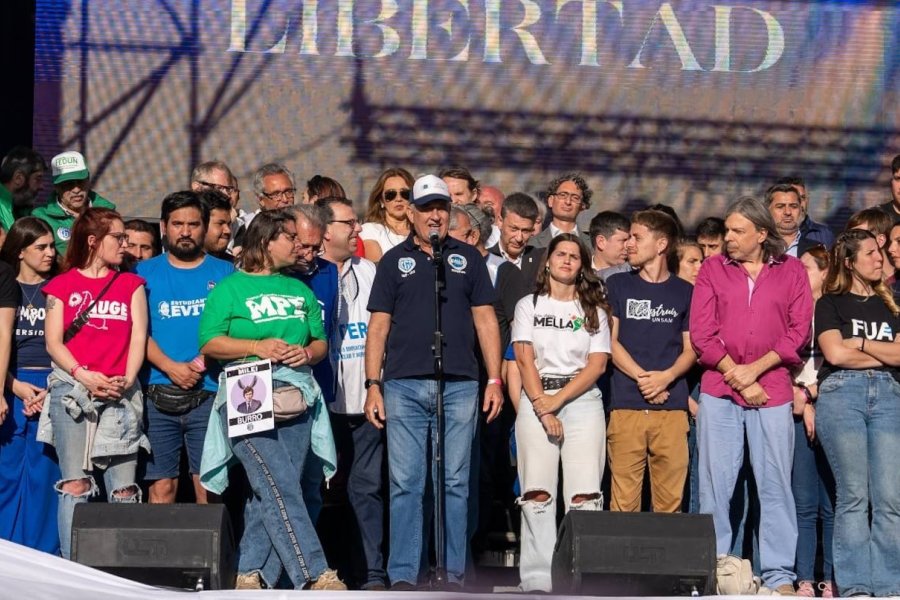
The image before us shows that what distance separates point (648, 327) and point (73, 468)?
286 centimetres

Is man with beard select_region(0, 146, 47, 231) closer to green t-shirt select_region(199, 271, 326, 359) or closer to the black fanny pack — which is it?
the black fanny pack

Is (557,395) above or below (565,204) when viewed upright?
below

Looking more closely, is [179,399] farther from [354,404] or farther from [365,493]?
[365,493]

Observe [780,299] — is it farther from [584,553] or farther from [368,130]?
[368,130]

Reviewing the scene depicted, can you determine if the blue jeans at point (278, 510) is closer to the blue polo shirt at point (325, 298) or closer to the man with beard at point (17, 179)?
the blue polo shirt at point (325, 298)

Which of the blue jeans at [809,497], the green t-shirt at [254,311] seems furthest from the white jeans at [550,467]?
the green t-shirt at [254,311]

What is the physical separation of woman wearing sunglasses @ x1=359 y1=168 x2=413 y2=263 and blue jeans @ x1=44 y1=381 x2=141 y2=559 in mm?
1820

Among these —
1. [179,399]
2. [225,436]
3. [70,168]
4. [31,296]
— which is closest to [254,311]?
[225,436]

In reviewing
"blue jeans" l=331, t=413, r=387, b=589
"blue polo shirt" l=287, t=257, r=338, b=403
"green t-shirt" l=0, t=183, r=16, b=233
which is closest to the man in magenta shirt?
"blue jeans" l=331, t=413, r=387, b=589

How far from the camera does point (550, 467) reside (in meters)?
6.95

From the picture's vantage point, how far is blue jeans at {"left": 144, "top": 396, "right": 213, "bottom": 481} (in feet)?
22.6

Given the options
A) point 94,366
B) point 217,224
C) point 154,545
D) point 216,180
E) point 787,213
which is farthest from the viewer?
point 216,180

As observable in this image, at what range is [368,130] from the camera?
33.7 ft

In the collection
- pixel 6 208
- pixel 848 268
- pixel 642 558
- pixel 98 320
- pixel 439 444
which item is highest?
pixel 6 208
